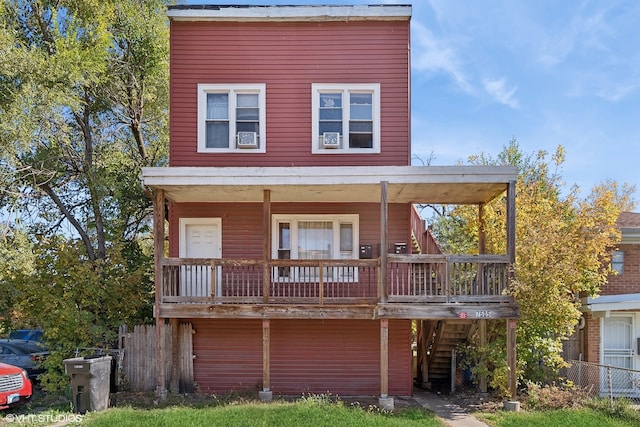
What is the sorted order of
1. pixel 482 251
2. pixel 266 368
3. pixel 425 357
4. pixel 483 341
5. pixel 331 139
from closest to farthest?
1. pixel 266 368
2. pixel 483 341
3. pixel 331 139
4. pixel 482 251
5. pixel 425 357

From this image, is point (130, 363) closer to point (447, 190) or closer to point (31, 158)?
point (31, 158)

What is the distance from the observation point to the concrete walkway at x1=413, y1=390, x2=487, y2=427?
9.80 m

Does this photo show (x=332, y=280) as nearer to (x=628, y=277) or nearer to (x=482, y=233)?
(x=482, y=233)

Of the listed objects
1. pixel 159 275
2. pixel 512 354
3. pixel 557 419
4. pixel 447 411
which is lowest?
pixel 447 411

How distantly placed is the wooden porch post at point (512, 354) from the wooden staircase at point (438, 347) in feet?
6.09

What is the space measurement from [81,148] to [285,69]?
7790mm

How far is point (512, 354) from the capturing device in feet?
35.1

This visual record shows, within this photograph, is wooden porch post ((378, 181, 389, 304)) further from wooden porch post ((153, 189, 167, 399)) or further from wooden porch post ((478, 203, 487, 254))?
wooden porch post ((153, 189, 167, 399))

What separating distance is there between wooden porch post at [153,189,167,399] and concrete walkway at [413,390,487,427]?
18.9 ft

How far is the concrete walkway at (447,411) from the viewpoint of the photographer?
32.1ft

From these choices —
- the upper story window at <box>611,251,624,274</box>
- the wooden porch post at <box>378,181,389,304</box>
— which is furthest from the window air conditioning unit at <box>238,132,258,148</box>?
the upper story window at <box>611,251,624,274</box>

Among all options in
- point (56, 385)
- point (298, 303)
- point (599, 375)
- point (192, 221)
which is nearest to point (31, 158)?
point (192, 221)

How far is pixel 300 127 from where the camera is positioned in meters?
13.0

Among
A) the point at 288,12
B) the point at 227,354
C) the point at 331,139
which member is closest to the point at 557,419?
the point at 227,354
